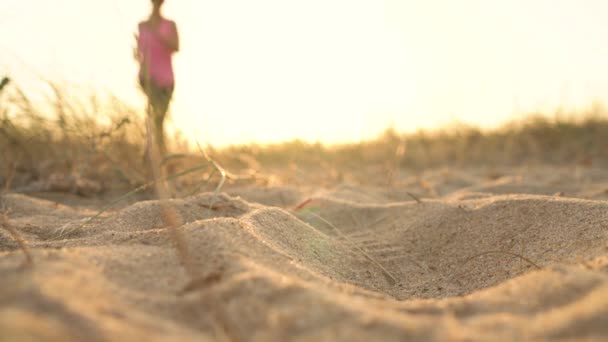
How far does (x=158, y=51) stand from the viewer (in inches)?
74.4

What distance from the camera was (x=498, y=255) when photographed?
4.60 ft

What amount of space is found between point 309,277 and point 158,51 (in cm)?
128

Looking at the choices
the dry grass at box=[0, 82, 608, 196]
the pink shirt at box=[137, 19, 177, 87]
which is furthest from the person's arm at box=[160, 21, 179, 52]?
the dry grass at box=[0, 82, 608, 196]

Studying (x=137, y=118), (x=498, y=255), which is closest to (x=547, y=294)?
(x=498, y=255)

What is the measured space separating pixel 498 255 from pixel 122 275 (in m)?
1.05

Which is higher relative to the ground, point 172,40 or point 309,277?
point 172,40

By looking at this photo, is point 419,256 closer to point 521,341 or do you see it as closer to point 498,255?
point 498,255

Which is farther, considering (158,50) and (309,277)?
(158,50)

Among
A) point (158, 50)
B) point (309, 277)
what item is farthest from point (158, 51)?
point (309, 277)

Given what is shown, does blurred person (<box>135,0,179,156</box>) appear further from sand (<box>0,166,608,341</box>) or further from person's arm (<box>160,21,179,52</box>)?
sand (<box>0,166,608,341</box>)

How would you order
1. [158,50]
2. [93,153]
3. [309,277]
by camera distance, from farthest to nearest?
[93,153], [158,50], [309,277]

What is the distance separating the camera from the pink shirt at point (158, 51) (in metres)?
1.86

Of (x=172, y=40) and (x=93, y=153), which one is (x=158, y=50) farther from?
(x=93, y=153)

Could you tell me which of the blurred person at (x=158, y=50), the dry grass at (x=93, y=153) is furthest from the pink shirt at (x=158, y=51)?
the dry grass at (x=93, y=153)
